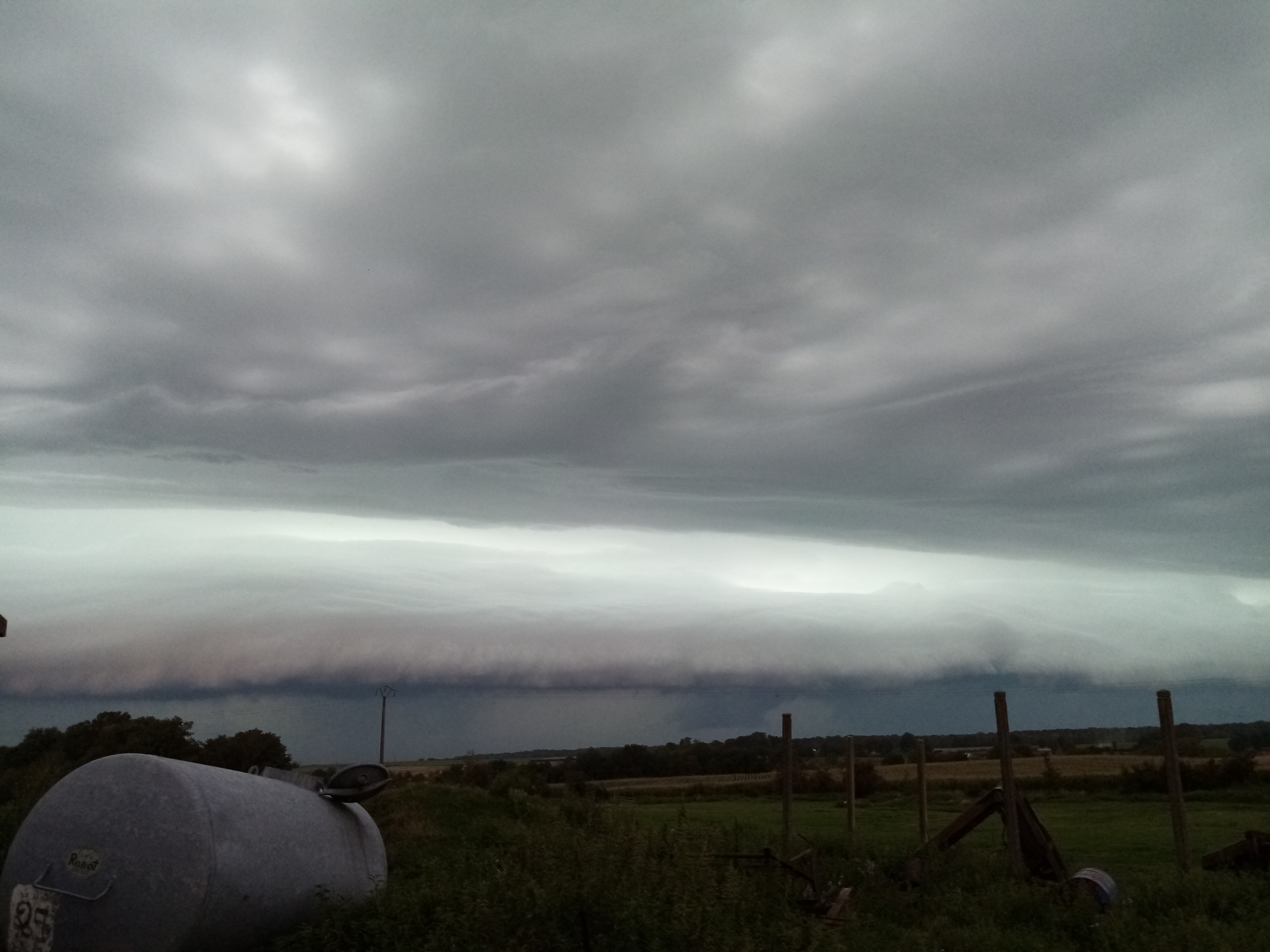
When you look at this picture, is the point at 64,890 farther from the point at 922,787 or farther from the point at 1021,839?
the point at 922,787

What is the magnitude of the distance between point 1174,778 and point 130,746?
2680 cm

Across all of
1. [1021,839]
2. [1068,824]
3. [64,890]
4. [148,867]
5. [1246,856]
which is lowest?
[1068,824]

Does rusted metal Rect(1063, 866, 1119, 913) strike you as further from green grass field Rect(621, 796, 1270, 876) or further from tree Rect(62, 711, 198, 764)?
tree Rect(62, 711, 198, 764)

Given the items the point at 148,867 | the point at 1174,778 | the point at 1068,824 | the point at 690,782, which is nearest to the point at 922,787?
the point at 1174,778

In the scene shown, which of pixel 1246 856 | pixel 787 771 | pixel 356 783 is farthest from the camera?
pixel 787 771

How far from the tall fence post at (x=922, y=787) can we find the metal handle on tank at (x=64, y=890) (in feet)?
52.5

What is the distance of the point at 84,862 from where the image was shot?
9711 mm

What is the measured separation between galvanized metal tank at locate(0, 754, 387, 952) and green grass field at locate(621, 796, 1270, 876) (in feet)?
21.9

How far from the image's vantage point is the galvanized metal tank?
945 cm

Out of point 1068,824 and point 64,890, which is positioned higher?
point 64,890

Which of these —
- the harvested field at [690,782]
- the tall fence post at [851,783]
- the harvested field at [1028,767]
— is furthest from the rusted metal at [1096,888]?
the harvested field at [690,782]

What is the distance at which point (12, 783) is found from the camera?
21156 millimetres

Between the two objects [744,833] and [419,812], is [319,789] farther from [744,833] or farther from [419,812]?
[419,812]

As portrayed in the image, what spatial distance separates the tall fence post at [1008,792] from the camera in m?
16.4
